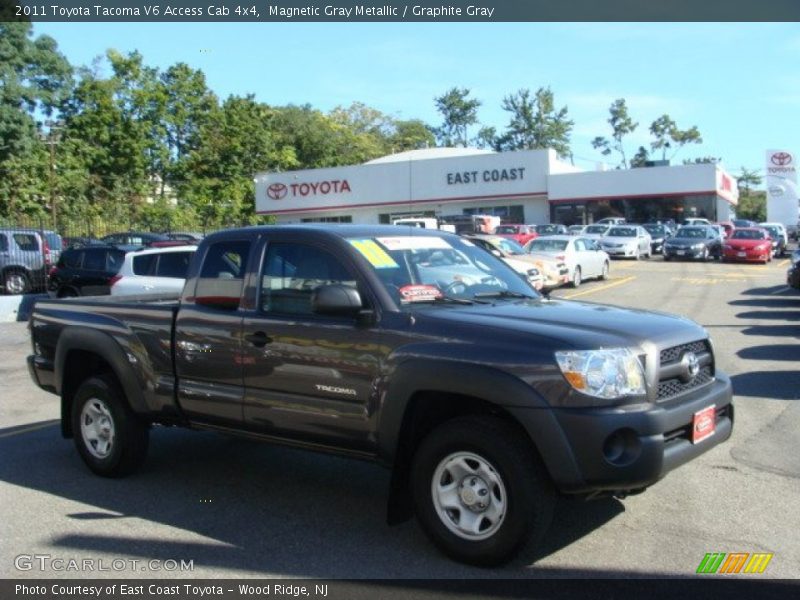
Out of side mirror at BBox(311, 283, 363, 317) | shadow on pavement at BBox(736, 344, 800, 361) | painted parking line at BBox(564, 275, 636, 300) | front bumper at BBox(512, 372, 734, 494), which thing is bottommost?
shadow on pavement at BBox(736, 344, 800, 361)

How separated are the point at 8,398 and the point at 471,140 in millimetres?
106055

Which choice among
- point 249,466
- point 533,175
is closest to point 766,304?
point 249,466

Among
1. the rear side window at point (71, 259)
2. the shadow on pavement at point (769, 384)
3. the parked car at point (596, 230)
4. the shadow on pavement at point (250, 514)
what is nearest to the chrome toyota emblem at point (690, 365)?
the shadow on pavement at point (250, 514)

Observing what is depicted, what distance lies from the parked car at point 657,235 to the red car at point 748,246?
20.1ft

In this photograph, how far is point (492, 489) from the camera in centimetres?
457

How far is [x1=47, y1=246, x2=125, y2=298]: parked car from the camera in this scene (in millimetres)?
18938

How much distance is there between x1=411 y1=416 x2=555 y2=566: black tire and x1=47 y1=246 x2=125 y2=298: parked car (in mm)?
15549

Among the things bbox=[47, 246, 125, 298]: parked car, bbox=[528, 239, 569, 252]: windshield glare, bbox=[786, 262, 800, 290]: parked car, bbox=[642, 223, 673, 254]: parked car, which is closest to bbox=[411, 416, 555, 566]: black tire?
bbox=[786, 262, 800, 290]: parked car

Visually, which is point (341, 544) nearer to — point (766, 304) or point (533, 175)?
point (766, 304)

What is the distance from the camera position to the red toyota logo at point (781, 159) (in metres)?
63.6

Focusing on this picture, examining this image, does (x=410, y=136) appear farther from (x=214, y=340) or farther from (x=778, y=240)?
(x=214, y=340)

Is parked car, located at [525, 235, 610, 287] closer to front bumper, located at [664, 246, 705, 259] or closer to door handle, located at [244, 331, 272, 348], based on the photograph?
front bumper, located at [664, 246, 705, 259]

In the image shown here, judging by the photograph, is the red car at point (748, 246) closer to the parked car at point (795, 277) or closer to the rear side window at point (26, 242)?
the parked car at point (795, 277)

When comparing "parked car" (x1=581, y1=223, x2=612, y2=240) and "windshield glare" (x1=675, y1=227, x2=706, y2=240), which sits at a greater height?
"parked car" (x1=581, y1=223, x2=612, y2=240)
